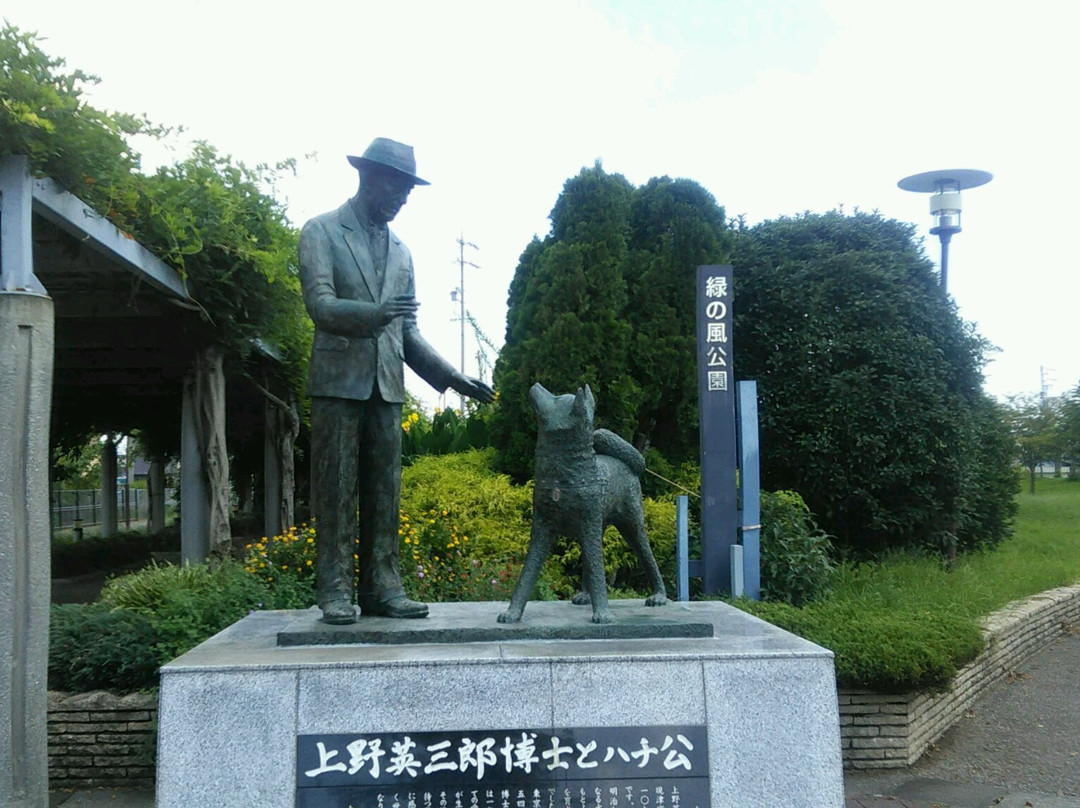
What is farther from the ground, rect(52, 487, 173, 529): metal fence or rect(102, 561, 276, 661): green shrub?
rect(102, 561, 276, 661): green shrub

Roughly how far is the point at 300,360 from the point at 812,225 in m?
5.68

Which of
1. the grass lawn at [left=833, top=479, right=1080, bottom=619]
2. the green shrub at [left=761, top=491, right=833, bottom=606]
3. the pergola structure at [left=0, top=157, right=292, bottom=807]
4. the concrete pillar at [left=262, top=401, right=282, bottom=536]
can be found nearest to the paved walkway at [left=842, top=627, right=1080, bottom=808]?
the grass lawn at [left=833, top=479, right=1080, bottom=619]

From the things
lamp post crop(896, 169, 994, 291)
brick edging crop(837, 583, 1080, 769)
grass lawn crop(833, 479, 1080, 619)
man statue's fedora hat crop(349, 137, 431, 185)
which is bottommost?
brick edging crop(837, 583, 1080, 769)

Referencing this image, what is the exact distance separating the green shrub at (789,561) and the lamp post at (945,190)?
12.5ft

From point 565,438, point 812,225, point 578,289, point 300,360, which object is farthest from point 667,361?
point 565,438

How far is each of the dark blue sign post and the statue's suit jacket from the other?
3310mm

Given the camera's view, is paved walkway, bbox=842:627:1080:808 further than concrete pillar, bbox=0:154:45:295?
No

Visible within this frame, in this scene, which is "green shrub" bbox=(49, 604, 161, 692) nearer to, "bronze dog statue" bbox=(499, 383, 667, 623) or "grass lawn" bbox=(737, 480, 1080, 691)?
"bronze dog statue" bbox=(499, 383, 667, 623)

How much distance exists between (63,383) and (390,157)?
9.45 m

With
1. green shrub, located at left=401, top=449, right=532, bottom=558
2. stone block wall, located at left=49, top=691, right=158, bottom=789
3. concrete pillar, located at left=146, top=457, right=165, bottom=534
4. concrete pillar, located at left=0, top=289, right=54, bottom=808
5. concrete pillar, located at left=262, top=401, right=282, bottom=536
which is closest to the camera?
concrete pillar, located at left=0, top=289, right=54, bottom=808

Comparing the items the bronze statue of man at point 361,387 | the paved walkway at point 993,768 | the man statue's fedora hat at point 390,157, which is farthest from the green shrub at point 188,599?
the man statue's fedora hat at point 390,157

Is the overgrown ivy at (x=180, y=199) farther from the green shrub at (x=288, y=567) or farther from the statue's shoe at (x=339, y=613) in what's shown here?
the statue's shoe at (x=339, y=613)

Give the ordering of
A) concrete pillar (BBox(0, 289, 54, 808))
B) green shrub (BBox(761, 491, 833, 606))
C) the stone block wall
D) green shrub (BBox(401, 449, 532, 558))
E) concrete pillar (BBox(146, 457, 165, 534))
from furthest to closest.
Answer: concrete pillar (BBox(146, 457, 165, 534)), green shrub (BBox(401, 449, 532, 558)), green shrub (BBox(761, 491, 833, 606)), the stone block wall, concrete pillar (BBox(0, 289, 54, 808))

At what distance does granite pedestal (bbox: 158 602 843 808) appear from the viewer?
3.29m
